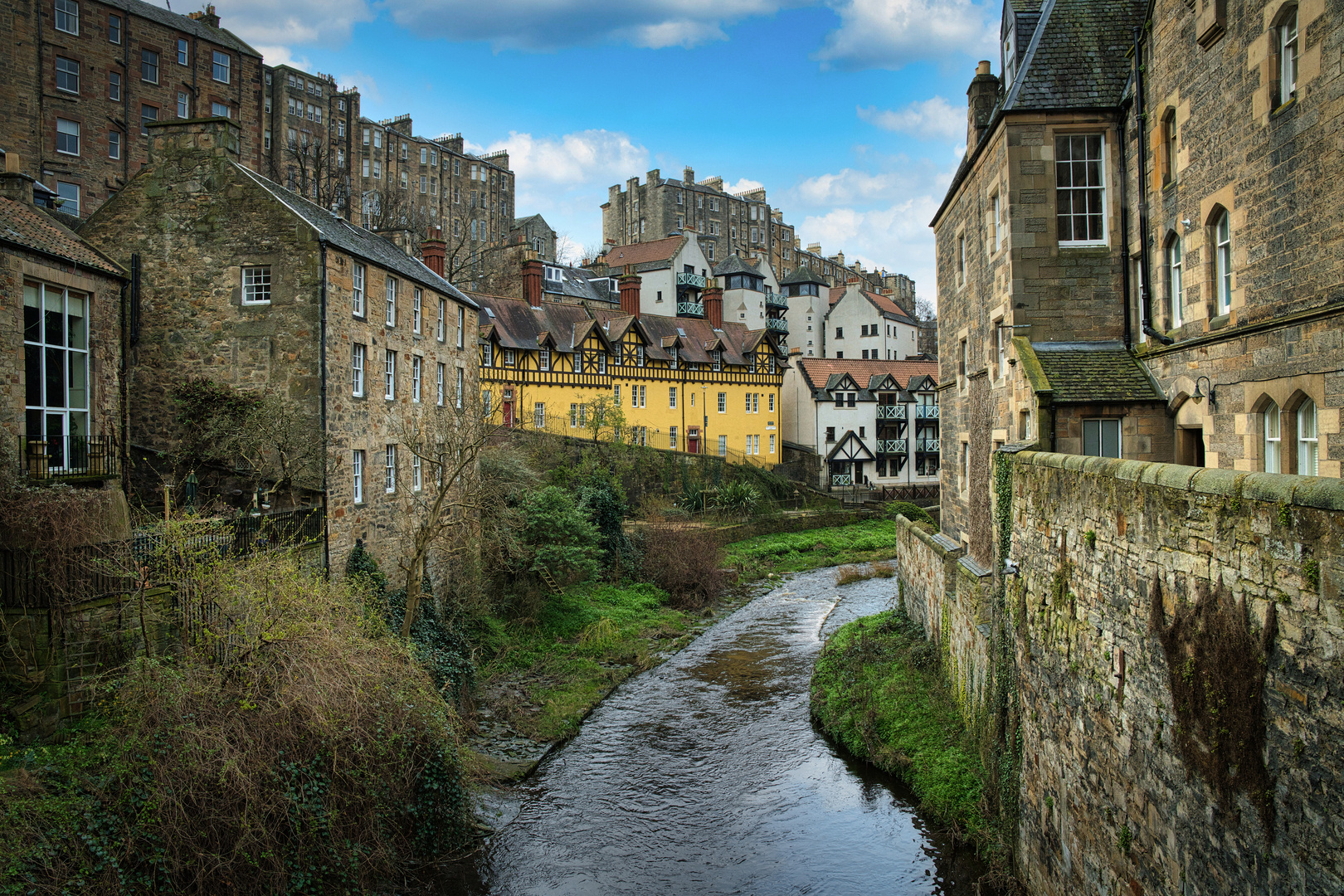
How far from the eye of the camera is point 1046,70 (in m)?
14.6

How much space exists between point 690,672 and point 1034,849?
1225 cm

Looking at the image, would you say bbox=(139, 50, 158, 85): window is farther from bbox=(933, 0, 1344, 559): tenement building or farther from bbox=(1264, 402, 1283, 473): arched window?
bbox=(1264, 402, 1283, 473): arched window

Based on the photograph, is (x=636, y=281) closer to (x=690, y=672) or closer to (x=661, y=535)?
(x=661, y=535)

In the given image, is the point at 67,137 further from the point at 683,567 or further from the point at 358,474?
the point at 683,567

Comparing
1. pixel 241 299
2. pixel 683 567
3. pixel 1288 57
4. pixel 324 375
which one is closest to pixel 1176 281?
pixel 1288 57

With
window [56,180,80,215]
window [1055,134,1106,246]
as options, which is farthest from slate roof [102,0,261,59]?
window [1055,134,1106,246]

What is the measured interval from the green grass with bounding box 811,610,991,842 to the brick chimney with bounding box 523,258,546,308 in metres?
28.7

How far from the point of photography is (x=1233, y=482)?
235 inches

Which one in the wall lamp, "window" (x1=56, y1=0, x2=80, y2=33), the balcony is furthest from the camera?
"window" (x1=56, y1=0, x2=80, y2=33)

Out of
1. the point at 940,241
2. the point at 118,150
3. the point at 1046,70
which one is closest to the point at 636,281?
the point at 118,150

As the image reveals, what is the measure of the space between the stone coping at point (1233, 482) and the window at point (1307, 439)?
2967 millimetres

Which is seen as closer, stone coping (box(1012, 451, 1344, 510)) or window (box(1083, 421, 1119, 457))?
stone coping (box(1012, 451, 1344, 510))

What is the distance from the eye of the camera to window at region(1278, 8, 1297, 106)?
9.69m

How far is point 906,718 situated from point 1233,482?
1167 cm
